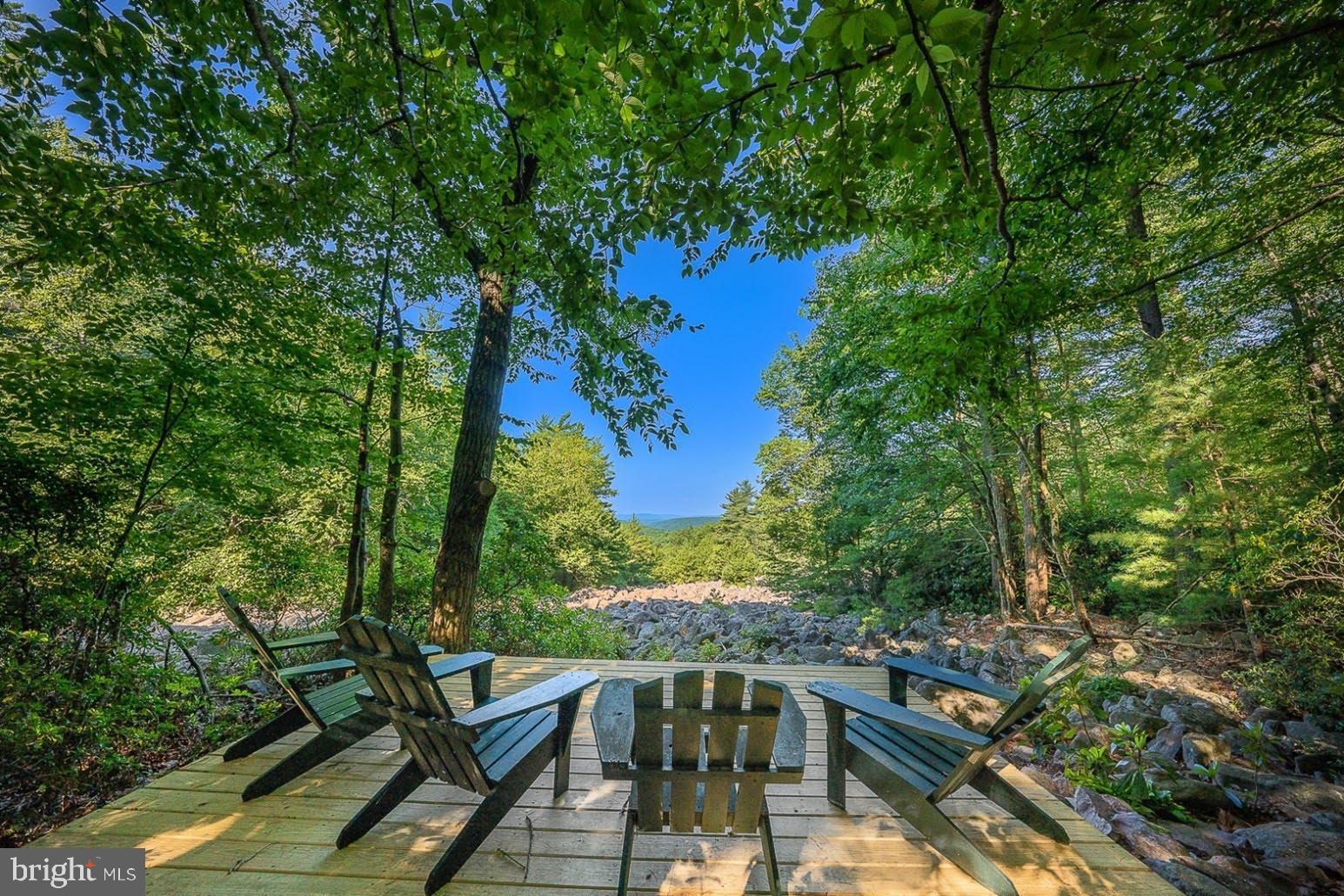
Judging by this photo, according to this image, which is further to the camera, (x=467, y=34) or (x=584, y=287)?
(x=584, y=287)

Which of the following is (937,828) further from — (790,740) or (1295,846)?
(1295,846)

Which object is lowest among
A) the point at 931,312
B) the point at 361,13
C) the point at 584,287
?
the point at 584,287

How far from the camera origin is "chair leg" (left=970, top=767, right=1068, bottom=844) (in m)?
1.88

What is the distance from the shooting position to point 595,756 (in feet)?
8.30

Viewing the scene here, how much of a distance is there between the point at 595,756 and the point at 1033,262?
466cm

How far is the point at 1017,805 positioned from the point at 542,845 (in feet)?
6.71

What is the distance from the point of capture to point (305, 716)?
2.27 m

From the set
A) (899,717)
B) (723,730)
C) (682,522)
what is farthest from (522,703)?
(682,522)

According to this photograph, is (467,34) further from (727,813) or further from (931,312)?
(931,312)

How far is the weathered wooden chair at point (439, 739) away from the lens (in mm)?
1644

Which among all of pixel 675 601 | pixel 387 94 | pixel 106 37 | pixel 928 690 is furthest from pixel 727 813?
pixel 675 601

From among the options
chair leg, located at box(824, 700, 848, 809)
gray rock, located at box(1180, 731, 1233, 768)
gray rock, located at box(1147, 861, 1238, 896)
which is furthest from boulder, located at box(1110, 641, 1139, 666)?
chair leg, located at box(824, 700, 848, 809)

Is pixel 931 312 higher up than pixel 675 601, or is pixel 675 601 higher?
pixel 931 312

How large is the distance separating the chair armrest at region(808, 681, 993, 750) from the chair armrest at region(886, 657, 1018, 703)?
0.39 m
